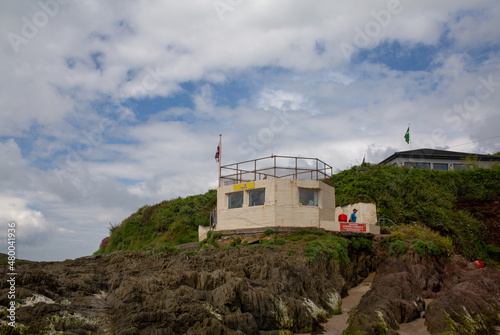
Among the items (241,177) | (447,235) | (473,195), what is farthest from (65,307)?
(473,195)

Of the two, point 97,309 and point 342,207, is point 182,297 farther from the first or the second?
point 342,207

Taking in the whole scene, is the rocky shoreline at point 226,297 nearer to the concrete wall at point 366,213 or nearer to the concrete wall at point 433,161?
the concrete wall at point 366,213

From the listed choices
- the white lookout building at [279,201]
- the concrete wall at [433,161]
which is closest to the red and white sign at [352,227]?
the white lookout building at [279,201]

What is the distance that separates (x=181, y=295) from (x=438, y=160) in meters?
36.0

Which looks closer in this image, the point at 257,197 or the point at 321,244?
the point at 321,244

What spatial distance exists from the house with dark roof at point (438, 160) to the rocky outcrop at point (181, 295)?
24.6 m

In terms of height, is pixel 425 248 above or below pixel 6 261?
above

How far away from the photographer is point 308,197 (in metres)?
24.8

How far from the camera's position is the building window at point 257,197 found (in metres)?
24.5

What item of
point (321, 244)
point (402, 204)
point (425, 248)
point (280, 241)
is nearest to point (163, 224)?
point (280, 241)

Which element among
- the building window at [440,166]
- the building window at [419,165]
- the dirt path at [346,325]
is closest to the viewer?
the dirt path at [346,325]

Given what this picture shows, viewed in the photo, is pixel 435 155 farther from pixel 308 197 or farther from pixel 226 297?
pixel 226 297

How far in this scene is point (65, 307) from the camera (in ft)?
31.8

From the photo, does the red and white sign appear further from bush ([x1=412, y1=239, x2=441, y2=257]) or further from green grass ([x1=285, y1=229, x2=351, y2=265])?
bush ([x1=412, y1=239, x2=441, y2=257])
